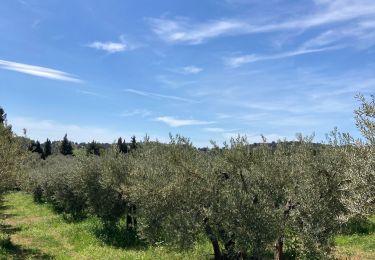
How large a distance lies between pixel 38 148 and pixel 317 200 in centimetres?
12886

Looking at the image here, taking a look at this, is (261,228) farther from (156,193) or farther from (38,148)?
(38,148)

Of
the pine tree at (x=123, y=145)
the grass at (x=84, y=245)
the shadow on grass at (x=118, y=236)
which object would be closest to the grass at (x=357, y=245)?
the grass at (x=84, y=245)

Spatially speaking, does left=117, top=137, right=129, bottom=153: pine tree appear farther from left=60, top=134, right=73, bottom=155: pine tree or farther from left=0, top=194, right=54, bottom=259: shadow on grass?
left=0, top=194, right=54, bottom=259: shadow on grass

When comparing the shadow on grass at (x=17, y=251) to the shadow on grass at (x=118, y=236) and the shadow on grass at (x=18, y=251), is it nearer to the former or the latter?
the shadow on grass at (x=18, y=251)

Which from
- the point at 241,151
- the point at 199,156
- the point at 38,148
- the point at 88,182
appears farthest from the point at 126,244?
the point at 38,148

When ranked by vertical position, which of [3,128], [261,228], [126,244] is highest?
[3,128]

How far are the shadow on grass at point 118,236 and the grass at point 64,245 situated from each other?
0.23 m

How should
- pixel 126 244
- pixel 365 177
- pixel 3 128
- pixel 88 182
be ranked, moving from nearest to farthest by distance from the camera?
pixel 365 177, pixel 126 244, pixel 3 128, pixel 88 182

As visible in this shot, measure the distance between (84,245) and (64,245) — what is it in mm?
1664

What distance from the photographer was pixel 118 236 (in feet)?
112

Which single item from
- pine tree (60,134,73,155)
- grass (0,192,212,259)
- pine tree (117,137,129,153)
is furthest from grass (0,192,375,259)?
pine tree (60,134,73,155)

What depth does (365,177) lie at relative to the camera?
1593cm

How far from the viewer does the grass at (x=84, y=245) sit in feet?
90.2

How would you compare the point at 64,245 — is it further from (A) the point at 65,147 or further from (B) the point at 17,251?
(A) the point at 65,147
